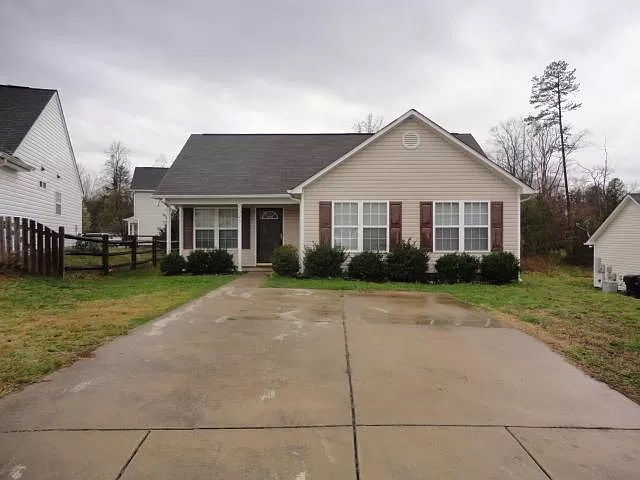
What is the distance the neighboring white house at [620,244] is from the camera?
23266mm

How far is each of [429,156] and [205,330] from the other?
11008mm

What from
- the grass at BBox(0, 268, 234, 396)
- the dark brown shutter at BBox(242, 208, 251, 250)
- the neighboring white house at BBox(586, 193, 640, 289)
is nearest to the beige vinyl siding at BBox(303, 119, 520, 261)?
the dark brown shutter at BBox(242, 208, 251, 250)

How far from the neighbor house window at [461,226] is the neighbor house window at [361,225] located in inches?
68.7

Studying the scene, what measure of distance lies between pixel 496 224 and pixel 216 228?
9930 mm

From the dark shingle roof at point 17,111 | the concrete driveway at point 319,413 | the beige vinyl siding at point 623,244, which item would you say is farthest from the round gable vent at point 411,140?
the dark shingle roof at point 17,111

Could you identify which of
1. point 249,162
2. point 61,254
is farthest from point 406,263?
point 61,254

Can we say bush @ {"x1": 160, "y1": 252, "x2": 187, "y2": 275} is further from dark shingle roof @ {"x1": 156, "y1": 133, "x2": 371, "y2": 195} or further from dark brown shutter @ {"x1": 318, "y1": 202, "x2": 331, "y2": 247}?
dark brown shutter @ {"x1": 318, "y1": 202, "x2": 331, "y2": 247}

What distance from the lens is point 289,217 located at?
737 inches

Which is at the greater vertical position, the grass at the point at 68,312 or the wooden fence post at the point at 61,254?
the wooden fence post at the point at 61,254

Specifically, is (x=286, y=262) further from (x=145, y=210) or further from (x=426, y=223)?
(x=145, y=210)

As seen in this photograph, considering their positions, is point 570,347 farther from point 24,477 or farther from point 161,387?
point 24,477

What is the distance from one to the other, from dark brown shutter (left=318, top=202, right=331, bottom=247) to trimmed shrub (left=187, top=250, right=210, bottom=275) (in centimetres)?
413

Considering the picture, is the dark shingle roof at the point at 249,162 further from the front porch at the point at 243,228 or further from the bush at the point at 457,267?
the bush at the point at 457,267

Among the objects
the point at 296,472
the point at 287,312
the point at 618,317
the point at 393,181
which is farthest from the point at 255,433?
the point at 393,181
